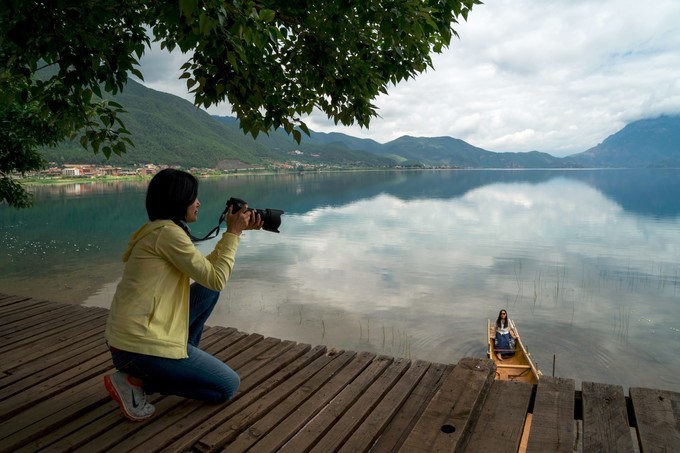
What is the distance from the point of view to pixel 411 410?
3361 millimetres

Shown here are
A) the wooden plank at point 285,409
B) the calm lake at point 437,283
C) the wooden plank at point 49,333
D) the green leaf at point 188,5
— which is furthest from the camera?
the calm lake at point 437,283

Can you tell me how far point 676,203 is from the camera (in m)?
54.4

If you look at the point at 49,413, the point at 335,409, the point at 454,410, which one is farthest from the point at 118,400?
the point at 454,410

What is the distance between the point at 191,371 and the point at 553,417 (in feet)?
8.70

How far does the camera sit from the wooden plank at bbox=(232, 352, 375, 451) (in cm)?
297

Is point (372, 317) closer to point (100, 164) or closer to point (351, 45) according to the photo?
point (351, 45)

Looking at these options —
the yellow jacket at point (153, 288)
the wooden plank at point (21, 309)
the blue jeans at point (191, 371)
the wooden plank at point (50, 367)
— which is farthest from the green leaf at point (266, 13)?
the wooden plank at point (21, 309)

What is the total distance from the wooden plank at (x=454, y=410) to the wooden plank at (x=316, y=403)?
864 mm

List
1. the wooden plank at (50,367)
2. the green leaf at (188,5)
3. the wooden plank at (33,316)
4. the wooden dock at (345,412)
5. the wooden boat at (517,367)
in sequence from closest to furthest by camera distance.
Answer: the green leaf at (188,5)
the wooden dock at (345,412)
the wooden plank at (50,367)
the wooden plank at (33,316)
the wooden boat at (517,367)

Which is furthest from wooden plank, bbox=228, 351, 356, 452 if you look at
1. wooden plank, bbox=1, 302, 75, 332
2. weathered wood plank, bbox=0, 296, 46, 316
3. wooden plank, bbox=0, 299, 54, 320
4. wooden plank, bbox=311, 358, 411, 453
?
weathered wood plank, bbox=0, 296, 46, 316

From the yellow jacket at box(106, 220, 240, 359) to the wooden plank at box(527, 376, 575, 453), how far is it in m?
2.48

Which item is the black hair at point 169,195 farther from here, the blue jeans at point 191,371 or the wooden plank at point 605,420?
the wooden plank at point 605,420

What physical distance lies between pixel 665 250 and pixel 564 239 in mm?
5719

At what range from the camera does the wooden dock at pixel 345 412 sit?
2820mm
